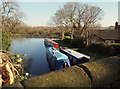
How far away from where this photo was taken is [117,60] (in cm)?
152

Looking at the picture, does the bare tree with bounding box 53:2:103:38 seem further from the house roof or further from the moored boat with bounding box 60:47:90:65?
the moored boat with bounding box 60:47:90:65

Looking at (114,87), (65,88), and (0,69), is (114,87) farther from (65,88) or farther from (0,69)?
(0,69)

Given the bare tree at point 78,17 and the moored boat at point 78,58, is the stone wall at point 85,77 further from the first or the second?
the bare tree at point 78,17

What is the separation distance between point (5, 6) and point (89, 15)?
2221 cm

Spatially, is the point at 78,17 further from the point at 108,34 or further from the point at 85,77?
the point at 85,77

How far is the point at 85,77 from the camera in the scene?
127 centimetres

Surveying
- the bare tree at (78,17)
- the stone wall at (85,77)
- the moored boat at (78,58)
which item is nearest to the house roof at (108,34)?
the bare tree at (78,17)

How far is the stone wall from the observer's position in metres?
1.14

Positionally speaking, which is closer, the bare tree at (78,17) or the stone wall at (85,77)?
the stone wall at (85,77)

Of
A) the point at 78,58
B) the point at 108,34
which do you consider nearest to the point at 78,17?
the point at 108,34

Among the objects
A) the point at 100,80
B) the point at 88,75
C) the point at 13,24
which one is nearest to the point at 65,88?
the point at 88,75

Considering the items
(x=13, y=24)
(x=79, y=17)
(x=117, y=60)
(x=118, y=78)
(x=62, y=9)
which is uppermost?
(x=62, y=9)

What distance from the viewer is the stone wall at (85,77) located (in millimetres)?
1140

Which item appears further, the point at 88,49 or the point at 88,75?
the point at 88,49
